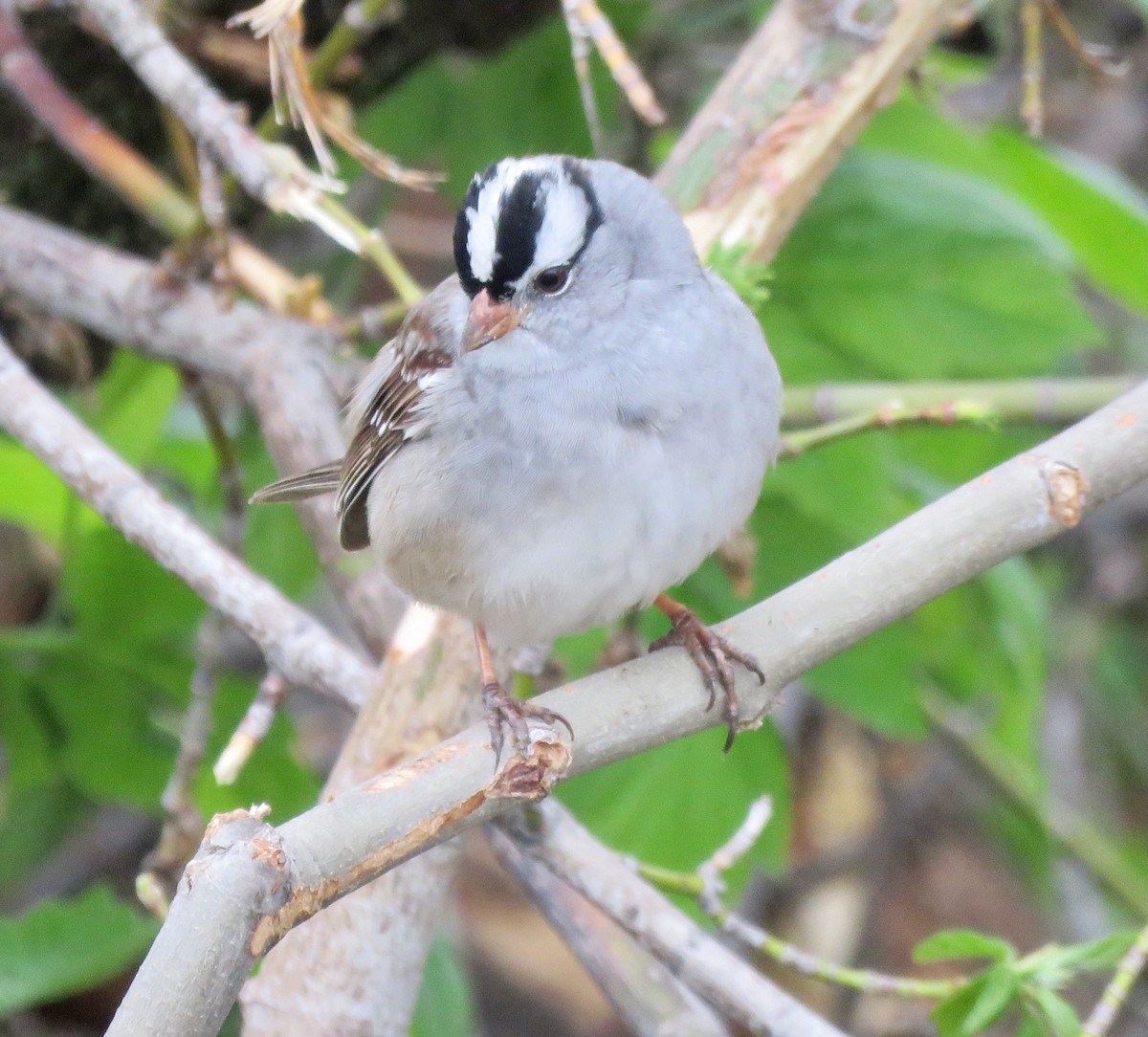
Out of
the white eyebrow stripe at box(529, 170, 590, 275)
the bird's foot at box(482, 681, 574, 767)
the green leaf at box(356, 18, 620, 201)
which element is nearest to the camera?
the bird's foot at box(482, 681, 574, 767)

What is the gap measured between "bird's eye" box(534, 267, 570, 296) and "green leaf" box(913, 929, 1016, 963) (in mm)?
882

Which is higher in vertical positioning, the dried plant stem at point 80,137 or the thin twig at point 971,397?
the dried plant stem at point 80,137

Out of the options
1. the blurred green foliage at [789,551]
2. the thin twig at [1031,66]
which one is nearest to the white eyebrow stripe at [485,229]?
the blurred green foliage at [789,551]

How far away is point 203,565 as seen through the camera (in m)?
1.75

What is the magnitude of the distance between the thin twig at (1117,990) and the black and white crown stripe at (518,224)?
3.38 ft

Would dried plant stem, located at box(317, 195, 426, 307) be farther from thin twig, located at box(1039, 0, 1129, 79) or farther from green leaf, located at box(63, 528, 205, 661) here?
thin twig, located at box(1039, 0, 1129, 79)

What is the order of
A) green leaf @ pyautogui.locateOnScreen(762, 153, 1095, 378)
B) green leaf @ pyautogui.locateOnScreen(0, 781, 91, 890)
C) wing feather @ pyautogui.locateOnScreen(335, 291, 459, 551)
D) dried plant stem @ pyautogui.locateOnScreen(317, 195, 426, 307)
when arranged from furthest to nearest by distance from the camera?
1. green leaf @ pyautogui.locateOnScreen(0, 781, 91, 890)
2. green leaf @ pyautogui.locateOnScreen(762, 153, 1095, 378)
3. dried plant stem @ pyautogui.locateOnScreen(317, 195, 426, 307)
4. wing feather @ pyautogui.locateOnScreen(335, 291, 459, 551)

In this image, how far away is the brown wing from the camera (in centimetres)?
185

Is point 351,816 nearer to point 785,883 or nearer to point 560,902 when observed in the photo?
point 560,902

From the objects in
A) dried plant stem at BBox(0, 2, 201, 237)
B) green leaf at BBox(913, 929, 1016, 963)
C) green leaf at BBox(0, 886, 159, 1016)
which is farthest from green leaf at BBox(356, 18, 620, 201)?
green leaf at BBox(913, 929, 1016, 963)

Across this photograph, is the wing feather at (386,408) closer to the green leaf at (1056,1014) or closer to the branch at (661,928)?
the branch at (661,928)

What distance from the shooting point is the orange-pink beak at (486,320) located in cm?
169

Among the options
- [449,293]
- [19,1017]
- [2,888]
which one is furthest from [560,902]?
[19,1017]

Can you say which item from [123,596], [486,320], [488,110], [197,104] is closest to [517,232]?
[486,320]
